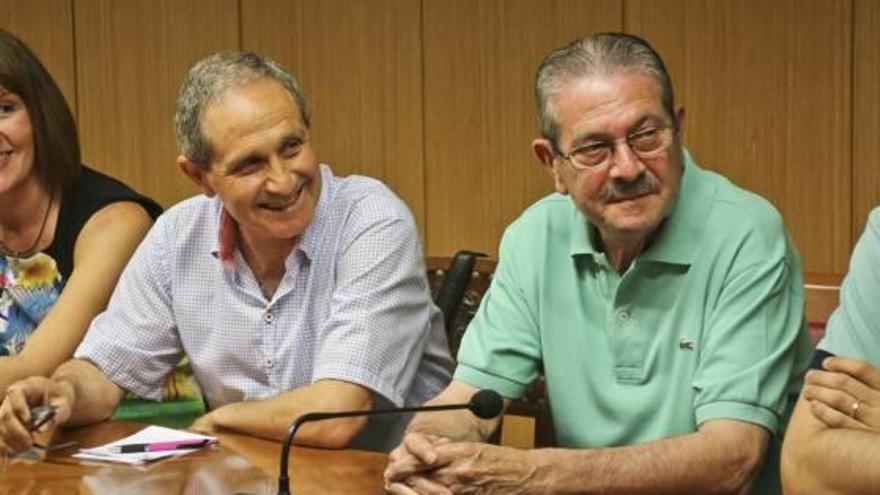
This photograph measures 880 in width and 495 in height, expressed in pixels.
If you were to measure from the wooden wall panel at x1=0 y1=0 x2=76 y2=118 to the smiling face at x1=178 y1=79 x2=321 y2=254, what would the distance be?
8.28 ft

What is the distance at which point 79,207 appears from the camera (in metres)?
3.30

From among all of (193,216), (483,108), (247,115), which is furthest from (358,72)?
(247,115)

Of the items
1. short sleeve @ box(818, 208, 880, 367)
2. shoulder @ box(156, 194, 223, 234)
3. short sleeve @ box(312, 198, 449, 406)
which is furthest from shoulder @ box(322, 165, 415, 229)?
short sleeve @ box(818, 208, 880, 367)

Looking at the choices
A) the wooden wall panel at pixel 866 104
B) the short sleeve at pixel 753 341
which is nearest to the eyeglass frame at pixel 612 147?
the short sleeve at pixel 753 341

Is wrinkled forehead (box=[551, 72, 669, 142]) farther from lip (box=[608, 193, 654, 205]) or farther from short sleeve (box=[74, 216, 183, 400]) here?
short sleeve (box=[74, 216, 183, 400])

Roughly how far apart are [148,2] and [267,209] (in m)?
2.51

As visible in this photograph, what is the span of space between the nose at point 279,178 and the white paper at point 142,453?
0.49m

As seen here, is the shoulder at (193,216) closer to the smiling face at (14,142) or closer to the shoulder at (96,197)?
the shoulder at (96,197)

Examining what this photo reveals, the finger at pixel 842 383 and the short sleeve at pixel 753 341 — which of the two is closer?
the finger at pixel 842 383

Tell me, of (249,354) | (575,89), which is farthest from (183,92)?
(575,89)

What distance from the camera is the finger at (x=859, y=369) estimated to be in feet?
6.96

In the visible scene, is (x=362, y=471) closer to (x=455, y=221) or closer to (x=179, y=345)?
(x=179, y=345)

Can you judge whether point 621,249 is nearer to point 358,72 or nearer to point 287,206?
point 287,206

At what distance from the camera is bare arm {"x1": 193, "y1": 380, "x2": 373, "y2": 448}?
2484 mm
